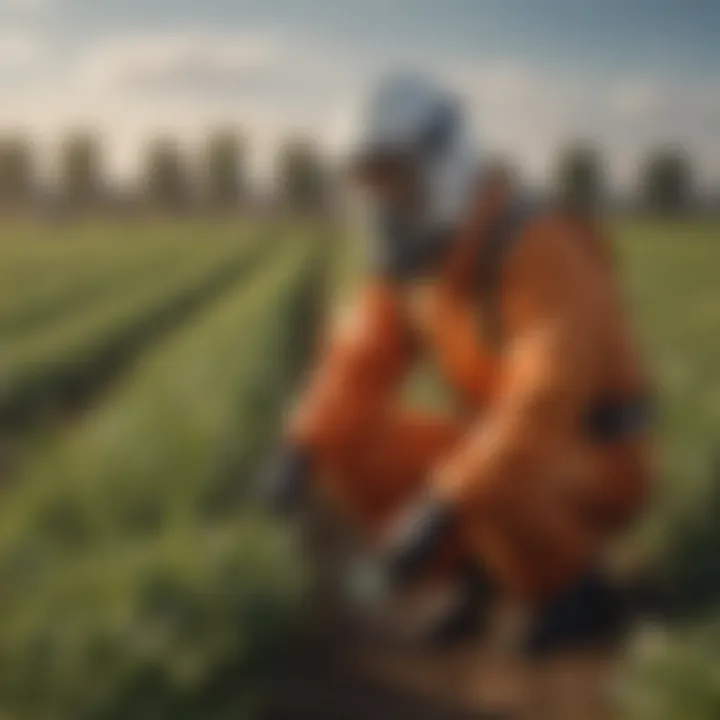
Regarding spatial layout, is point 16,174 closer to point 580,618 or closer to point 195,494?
point 195,494

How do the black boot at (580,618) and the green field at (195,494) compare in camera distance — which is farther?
the black boot at (580,618)

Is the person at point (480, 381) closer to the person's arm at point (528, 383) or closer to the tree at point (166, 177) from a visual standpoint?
the person's arm at point (528, 383)

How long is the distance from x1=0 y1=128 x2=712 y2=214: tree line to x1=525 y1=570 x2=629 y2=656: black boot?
323mm

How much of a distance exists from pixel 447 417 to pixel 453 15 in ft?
1.04

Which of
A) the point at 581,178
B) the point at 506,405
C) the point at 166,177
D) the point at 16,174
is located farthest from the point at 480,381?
the point at 16,174

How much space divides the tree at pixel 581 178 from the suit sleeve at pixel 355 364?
0.53 ft

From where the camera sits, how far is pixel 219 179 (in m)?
1.40

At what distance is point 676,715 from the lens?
4.27 feet

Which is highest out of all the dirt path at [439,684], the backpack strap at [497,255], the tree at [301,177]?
the tree at [301,177]

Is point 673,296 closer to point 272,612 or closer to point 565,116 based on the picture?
point 565,116

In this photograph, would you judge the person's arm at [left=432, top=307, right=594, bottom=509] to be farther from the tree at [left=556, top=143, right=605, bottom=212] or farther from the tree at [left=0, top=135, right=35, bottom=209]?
the tree at [left=0, top=135, right=35, bottom=209]

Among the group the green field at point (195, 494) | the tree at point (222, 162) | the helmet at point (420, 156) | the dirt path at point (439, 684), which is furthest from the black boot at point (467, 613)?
the tree at point (222, 162)

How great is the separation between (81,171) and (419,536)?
1.30ft

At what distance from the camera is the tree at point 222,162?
4.56 ft
